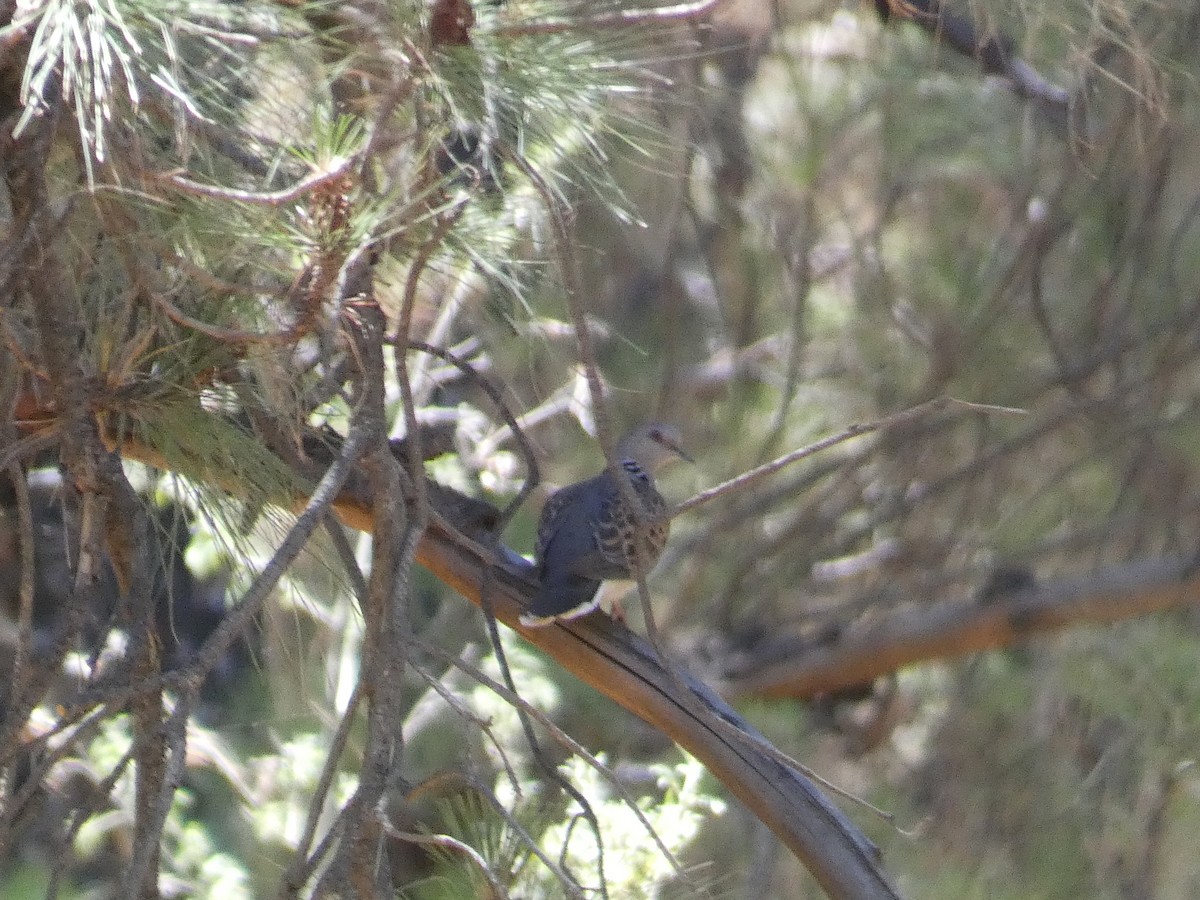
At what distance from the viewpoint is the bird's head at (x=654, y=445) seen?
3.35 meters

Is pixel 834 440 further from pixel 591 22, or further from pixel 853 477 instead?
pixel 853 477

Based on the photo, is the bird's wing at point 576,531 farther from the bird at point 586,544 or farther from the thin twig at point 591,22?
the thin twig at point 591,22

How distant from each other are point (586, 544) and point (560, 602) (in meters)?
0.40

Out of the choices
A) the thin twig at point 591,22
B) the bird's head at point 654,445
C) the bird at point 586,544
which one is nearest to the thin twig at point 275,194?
the thin twig at point 591,22

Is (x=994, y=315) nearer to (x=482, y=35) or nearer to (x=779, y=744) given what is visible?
(x=779, y=744)

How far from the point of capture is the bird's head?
11.0ft

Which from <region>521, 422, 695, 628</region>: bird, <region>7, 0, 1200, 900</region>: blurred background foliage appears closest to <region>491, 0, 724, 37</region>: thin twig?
<region>521, 422, 695, 628</region>: bird

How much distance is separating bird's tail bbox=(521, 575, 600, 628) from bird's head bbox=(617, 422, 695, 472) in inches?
42.0

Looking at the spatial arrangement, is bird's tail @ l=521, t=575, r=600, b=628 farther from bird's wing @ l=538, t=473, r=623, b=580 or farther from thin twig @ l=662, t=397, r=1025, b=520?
thin twig @ l=662, t=397, r=1025, b=520

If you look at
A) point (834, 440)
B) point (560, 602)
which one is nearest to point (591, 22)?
point (834, 440)

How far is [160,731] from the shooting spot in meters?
1.48

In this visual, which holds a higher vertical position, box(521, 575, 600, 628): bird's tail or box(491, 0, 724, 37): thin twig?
box(491, 0, 724, 37): thin twig

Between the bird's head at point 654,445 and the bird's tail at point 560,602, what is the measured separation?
1067 mm

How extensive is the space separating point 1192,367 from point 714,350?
4.47 ft
